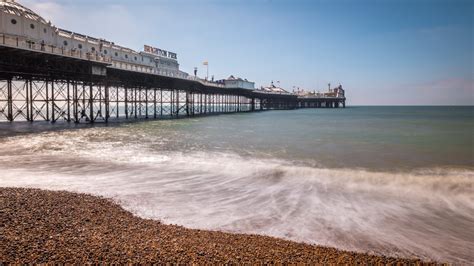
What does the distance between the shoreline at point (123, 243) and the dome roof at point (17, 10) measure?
32.0m

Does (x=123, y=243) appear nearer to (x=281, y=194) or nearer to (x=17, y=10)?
(x=281, y=194)

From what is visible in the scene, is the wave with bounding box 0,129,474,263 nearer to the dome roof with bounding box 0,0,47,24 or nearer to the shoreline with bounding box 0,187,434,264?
the shoreline with bounding box 0,187,434,264

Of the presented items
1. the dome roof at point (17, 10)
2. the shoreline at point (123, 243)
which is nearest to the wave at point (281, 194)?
the shoreline at point (123, 243)

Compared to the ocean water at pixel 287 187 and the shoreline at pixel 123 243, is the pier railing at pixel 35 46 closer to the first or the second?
the ocean water at pixel 287 187

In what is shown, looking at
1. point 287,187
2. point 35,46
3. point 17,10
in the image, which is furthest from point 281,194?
point 17,10

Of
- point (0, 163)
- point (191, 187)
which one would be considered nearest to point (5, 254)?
point (191, 187)

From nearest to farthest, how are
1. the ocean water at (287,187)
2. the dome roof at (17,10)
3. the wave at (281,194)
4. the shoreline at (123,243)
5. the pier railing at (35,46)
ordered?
the shoreline at (123,243), the wave at (281,194), the ocean water at (287,187), the pier railing at (35,46), the dome roof at (17,10)

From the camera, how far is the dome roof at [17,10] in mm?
30328

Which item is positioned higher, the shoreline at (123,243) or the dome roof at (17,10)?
the dome roof at (17,10)

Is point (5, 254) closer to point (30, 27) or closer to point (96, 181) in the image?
point (96, 181)

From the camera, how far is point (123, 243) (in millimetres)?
5762

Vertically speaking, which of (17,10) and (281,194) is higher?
(17,10)

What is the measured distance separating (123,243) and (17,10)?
119 ft

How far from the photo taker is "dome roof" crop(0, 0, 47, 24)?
30328 mm
